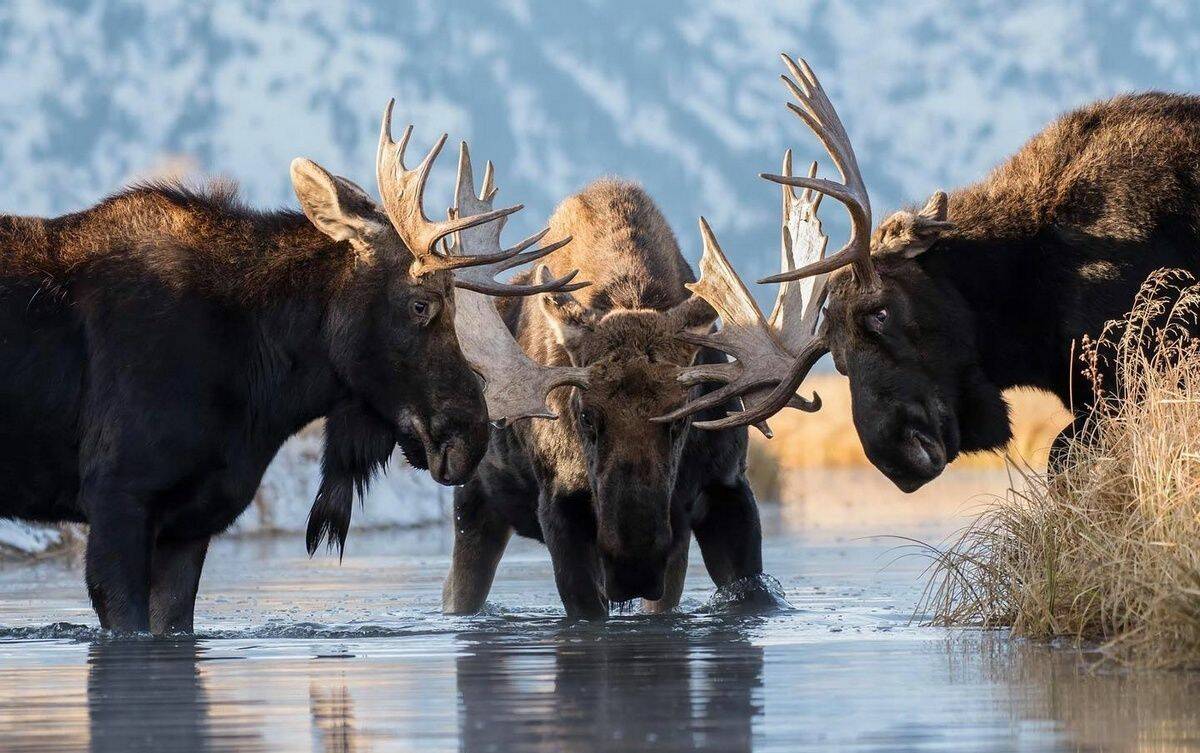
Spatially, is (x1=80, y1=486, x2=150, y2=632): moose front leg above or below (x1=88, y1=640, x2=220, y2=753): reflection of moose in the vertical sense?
above

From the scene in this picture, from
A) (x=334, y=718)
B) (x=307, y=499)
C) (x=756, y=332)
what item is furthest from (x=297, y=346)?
(x=307, y=499)

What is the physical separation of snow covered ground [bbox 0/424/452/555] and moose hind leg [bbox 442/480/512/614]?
5.66m

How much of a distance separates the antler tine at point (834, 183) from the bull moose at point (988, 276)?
0.01 m

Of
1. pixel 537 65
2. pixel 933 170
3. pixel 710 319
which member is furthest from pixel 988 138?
pixel 710 319

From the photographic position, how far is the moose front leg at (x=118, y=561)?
904 centimetres

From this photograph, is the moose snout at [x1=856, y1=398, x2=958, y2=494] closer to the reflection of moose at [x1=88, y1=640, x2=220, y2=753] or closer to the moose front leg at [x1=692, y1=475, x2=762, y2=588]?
the moose front leg at [x1=692, y1=475, x2=762, y2=588]

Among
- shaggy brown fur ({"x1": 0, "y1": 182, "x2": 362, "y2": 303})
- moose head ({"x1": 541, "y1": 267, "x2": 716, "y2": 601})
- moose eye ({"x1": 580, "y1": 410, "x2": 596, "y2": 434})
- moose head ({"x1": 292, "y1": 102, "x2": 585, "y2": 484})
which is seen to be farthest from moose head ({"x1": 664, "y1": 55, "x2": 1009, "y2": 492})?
shaggy brown fur ({"x1": 0, "y1": 182, "x2": 362, "y2": 303})

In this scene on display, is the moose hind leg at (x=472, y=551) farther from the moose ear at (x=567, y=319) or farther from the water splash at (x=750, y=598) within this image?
the moose ear at (x=567, y=319)

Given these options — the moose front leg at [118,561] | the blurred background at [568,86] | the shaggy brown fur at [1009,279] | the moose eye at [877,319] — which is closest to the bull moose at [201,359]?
the moose front leg at [118,561]

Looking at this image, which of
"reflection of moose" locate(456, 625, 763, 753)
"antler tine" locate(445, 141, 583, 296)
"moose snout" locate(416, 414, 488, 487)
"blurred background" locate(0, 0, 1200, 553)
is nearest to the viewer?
"reflection of moose" locate(456, 625, 763, 753)

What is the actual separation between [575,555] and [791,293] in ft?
6.04

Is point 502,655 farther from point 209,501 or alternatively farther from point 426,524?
point 426,524

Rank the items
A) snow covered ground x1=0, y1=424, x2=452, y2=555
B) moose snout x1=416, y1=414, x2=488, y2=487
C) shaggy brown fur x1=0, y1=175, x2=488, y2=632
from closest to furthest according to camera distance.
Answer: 1. shaggy brown fur x1=0, y1=175, x2=488, y2=632
2. moose snout x1=416, y1=414, x2=488, y2=487
3. snow covered ground x1=0, y1=424, x2=452, y2=555

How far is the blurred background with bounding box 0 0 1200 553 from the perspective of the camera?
398 feet
